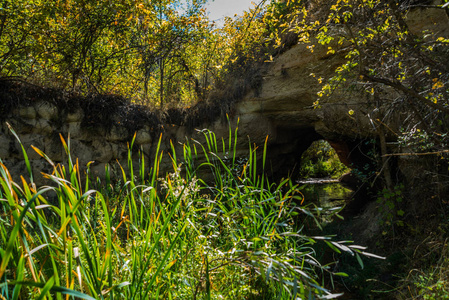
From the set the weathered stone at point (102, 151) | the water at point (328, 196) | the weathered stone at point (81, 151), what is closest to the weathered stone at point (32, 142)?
the weathered stone at point (81, 151)

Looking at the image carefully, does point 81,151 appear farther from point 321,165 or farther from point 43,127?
point 321,165

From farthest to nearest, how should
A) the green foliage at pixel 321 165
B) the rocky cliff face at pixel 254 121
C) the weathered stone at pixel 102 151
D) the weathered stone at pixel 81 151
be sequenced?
1. the green foliage at pixel 321 165
2. the weathered stone at pixel 102 151
3. the weathered stone at pixel 81 151
4. the rocky cliff face at pixel 254 121

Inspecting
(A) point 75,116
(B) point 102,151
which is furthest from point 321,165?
(A) point 75,116

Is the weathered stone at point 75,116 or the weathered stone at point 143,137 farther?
the weathered stone at point 143,137

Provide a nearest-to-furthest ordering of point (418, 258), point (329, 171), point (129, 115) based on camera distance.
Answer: point (418, 258) < point (129, 115) < point (329, 171)

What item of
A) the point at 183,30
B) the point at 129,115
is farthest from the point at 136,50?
the point at 129,115

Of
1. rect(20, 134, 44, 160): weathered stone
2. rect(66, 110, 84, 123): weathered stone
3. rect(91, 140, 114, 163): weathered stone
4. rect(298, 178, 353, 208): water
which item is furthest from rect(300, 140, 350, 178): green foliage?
rect(20, 134, 44, 160): weathered stone

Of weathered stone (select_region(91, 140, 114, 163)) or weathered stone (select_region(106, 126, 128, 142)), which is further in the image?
weathered stone (select_region(106, 126, 128, 142))

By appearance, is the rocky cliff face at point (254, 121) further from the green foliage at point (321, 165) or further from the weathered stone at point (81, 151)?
the green foliage at point (321, 165)

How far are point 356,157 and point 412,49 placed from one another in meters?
5.96

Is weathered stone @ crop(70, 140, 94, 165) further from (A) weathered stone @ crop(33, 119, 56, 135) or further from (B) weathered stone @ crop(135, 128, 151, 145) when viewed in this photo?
(B) weathered stone @ crop(135, 128, 151, 145)

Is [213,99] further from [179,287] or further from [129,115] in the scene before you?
[179,287]

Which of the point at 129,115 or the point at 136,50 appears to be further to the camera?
the point at 136,50

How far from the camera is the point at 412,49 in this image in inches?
122
